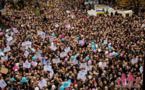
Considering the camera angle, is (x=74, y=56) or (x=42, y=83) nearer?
(x=42, y=83)

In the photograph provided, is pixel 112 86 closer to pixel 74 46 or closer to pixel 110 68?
pixel 110 68

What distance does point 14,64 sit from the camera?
36.7ft

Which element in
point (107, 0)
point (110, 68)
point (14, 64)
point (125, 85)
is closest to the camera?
point (125, 85)

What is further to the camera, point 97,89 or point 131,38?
point 131,38

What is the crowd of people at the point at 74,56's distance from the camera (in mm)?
9086

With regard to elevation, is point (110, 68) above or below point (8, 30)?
below

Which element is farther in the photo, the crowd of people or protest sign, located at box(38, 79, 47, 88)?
the crowd of people

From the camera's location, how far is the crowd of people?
909cm

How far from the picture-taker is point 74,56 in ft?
37.1

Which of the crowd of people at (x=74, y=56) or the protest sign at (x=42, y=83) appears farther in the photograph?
the crowd of people at (x=74, y=56)

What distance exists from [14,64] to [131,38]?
29.7 feet

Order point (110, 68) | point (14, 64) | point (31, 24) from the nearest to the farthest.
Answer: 1. point (110, 68)
2. point (14, 64)
3. point (31, 24)

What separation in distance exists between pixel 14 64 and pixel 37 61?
1.45 meters

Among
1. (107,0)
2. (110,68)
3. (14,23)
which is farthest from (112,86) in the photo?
(107,0)
